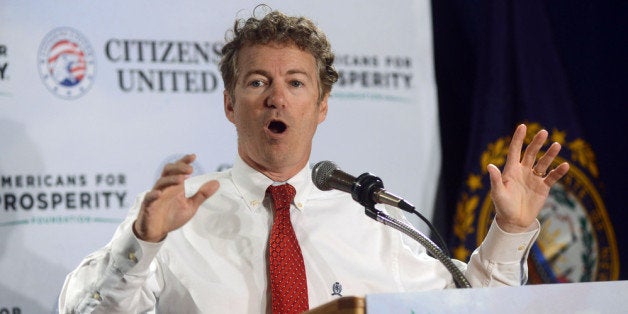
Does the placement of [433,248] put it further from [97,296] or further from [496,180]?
[97,296]

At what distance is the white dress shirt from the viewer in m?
2.46

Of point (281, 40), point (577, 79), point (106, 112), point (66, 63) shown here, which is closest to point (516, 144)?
point (281, 40)

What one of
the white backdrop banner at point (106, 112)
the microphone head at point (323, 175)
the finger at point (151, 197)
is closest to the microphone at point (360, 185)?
the microphone head at point (323, 175)

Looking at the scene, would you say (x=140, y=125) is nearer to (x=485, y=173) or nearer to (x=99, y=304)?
(x=99, y=304)

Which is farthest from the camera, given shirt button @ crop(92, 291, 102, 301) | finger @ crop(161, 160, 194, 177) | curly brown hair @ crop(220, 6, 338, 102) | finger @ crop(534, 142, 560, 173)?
curly brown hair @ crop(220, 6, 338, 102)

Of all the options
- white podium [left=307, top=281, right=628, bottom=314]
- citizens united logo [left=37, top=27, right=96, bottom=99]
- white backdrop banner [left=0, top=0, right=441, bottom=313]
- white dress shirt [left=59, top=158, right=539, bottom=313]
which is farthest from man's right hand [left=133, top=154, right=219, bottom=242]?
citizens united logo [left=37, top=27, right=96, bottom=99]

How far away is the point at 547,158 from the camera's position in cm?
233

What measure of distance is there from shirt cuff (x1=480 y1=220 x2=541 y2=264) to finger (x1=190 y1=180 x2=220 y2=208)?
2.84 ft

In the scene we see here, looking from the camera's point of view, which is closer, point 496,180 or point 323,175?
point 323,175

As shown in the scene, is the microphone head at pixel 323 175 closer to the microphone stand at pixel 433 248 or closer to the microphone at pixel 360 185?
the microphone at pixel 360 185

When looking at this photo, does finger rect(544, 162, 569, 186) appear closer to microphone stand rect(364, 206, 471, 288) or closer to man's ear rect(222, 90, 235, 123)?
microphone stand rect(364, 206, 471, 288)

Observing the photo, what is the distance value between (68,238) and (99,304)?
88 centimetres

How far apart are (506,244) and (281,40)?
93 cm

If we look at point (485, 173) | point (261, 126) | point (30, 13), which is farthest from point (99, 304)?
point (485, 173)
